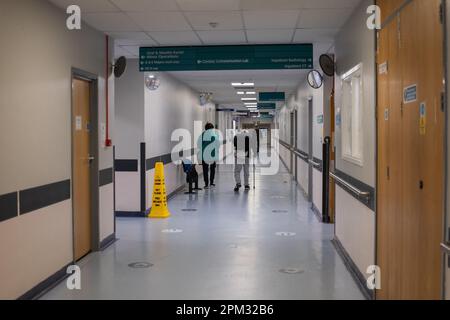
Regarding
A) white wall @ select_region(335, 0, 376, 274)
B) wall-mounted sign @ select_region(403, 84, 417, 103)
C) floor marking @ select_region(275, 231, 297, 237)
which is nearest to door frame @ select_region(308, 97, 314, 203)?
floor marking @ select_region(275, 231, 297, 237)

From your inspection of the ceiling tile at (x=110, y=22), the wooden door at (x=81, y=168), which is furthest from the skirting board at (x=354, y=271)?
the ceiling tile at (x=110, y=22)

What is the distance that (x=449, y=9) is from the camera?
2.48 metres

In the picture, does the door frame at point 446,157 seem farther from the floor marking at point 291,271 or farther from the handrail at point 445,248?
the floor marking at point 291,271

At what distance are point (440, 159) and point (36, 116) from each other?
3.37 metres

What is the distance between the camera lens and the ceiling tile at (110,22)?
5371mm

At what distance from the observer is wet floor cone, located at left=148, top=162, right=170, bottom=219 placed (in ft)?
28.0

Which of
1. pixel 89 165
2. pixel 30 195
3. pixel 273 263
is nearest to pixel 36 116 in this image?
pixel 30 195

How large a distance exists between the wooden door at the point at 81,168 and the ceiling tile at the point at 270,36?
2270 millimetres

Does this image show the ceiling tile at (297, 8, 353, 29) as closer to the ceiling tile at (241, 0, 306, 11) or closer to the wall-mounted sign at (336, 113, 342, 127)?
the ceiling tile at (241, 0, 306, 11)

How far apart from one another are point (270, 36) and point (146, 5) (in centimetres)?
223

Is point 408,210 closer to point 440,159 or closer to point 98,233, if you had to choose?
point 440,159

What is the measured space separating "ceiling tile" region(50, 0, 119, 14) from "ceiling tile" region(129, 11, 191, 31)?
13.3 inches

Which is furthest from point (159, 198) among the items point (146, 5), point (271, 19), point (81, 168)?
point (146, 5)

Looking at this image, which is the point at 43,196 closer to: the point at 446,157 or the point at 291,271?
the point at 291,271
